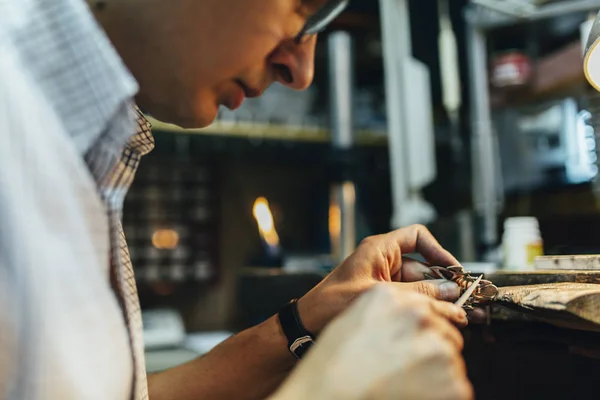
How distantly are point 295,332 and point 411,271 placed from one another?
26 centimetres

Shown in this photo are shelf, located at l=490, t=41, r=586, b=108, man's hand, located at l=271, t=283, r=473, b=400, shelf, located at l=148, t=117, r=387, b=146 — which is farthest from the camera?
shelf, located at l=148, t=117, r=387, b=146

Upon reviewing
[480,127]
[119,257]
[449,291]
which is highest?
[480,127]

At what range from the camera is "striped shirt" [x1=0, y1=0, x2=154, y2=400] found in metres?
0.58

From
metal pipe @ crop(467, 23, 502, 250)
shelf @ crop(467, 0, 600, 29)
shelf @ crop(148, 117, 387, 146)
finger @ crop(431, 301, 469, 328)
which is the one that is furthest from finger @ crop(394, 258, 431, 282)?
shelf @ crop(148, 117, 387, 146)

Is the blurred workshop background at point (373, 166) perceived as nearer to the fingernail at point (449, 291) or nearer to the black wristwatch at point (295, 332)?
the black wristwatch at point (295, 332)

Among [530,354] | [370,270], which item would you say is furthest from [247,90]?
[530,354]

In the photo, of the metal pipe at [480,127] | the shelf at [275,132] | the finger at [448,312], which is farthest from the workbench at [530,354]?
the shelf at [275,132]

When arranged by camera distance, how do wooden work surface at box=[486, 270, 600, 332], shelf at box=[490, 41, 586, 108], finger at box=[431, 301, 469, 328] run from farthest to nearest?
shelf at box=[490, 41, 586, 108]
wooden work surface at box=[486, 270, 600, 332]
finger at box=[431, 301, 469, 328]

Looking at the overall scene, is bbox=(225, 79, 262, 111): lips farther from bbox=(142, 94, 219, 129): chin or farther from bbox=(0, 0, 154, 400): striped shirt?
bbox=(0, 0, 154, 400): striped shirt

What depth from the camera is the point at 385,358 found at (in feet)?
1.72

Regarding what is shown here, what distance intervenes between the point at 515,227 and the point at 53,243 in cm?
135

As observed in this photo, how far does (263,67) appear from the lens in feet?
3.03

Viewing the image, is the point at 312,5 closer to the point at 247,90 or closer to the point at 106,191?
the point at 247,90

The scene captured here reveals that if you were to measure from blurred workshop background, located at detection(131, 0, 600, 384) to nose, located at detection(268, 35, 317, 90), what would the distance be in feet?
2.80
